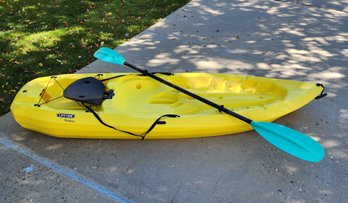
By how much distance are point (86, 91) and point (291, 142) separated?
1876 mm

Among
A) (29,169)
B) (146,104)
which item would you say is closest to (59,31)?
(146,104)

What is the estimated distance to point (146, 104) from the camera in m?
3.55

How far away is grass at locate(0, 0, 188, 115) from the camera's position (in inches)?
175

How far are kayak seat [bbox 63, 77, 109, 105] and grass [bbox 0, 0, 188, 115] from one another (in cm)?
92

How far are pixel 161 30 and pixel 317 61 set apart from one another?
2317mm

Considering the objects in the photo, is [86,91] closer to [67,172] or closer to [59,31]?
[67,172]

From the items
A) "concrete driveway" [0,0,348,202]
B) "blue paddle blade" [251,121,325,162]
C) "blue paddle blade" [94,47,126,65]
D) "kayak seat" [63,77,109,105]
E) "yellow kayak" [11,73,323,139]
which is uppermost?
"blue paddle blade" [94,47,126,65]

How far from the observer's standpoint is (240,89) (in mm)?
3746

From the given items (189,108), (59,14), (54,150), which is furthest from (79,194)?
(59,14)

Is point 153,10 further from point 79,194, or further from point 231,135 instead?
point 79,194

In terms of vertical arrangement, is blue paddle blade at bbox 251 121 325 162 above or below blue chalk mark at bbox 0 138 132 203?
above

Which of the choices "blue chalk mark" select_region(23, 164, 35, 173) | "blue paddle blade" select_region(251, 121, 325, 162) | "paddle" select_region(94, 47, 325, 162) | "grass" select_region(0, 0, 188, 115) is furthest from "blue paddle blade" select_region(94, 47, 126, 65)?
"blue paddle blade" select_region(251, 121, 325, 162)

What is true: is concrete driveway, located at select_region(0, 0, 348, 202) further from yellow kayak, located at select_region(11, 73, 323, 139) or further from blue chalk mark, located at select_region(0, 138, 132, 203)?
yellow kayak, located at select_region(11, 73, 323, 139)

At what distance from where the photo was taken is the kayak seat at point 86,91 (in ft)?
10.9
